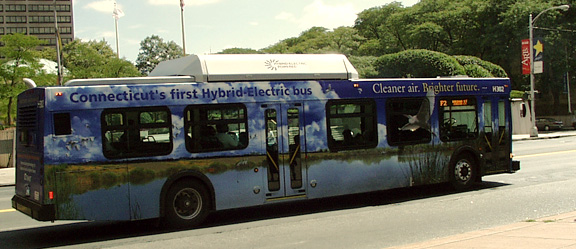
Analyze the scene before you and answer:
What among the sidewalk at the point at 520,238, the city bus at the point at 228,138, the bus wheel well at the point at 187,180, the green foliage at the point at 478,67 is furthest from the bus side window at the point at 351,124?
the green foliage at the point at 478,67

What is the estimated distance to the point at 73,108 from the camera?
8844mm

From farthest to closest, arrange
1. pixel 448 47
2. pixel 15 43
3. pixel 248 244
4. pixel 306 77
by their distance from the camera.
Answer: pixel 448 47 < pixel 15 43 < pixel 306 77 < pixel 248 244

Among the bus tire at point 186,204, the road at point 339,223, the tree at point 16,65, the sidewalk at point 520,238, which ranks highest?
the tree at point 16,65

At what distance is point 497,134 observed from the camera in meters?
13.4

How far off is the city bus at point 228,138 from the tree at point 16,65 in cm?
1961

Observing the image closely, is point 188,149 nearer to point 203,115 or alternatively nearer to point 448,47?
point 203,115

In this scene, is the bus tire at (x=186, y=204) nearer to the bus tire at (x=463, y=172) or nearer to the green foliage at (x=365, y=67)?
the bus tire at (x=463, y=172)

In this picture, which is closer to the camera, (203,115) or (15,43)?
(203,115)

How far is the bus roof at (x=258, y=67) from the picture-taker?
10.1m

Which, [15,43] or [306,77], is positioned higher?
[15,43]

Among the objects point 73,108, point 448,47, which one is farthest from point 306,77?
point 448,47

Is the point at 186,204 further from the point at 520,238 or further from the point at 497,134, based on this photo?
the point at 497,134

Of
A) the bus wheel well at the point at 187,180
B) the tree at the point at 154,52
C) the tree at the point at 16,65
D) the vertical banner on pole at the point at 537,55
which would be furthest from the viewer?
the tree at the point at 154,52

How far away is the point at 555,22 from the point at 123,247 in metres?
53.0
